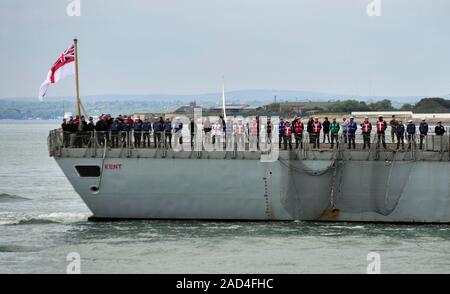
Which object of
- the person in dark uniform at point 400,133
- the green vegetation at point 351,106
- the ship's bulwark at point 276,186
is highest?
the person in dark uniform at point 400,133

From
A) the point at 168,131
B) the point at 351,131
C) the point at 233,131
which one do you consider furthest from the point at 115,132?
the point at 351,131

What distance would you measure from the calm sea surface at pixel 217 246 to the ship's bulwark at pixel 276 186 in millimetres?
535

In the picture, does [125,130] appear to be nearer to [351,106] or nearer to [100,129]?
[100,129]

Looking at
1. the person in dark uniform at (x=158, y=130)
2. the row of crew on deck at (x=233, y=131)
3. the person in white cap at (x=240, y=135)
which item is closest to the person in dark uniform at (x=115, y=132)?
the row of crew on deck at (x=233, y=131)

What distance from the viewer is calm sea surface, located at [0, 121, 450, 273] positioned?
3288cm

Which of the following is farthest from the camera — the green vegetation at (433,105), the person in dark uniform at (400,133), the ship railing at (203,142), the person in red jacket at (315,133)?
the green vegetation at (433,105)

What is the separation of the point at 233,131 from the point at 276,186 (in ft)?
9.34

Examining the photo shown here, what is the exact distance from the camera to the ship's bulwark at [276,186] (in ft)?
127

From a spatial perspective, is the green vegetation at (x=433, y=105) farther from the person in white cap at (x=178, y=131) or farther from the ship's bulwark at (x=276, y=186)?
the person in white cap at (x=178, y=131)

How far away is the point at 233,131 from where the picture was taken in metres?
39.6

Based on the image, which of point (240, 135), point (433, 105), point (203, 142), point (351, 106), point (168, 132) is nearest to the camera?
point (240, 135)

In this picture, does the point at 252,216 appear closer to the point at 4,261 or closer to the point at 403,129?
the point at 403,129

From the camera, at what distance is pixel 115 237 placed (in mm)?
37188

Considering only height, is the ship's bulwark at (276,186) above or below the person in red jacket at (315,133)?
below
